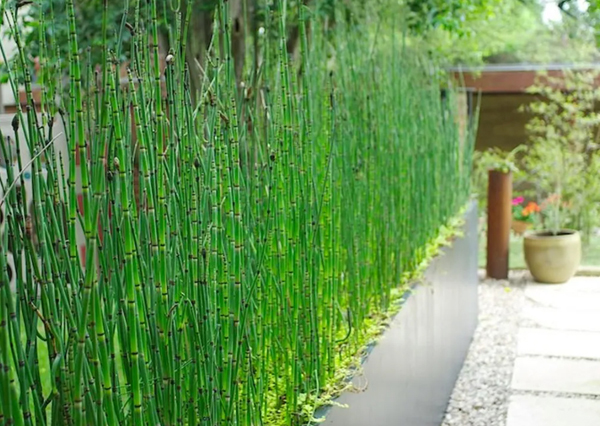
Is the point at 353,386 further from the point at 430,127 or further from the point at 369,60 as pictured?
the point at 430,127

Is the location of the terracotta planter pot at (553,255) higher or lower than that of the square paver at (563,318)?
higher

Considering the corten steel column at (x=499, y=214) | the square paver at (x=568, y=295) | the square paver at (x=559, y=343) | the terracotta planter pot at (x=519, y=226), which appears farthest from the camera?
the terracotta planter pot at (x=519, y=226)

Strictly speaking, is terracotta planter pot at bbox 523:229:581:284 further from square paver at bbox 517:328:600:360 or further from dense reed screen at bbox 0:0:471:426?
dense reed screen at bbox 0:0:471:426

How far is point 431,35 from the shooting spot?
475 centimetres

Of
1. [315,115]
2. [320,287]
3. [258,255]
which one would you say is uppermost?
[315,115]

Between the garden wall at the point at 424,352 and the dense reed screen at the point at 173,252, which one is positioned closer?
the dense reed screen at the point at 173,252

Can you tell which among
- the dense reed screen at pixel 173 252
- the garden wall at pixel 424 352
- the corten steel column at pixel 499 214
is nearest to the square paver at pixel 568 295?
the corten steel column at pixel 499 214

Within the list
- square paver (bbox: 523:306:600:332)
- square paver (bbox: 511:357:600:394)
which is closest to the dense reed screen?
square paver (bbox: 511:357:600:394)

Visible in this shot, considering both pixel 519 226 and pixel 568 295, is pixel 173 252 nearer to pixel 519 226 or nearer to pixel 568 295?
pixel 568 295

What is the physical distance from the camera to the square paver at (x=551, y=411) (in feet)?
8.23

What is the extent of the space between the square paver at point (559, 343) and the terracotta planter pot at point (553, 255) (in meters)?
0.83

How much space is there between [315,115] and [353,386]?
0.72m

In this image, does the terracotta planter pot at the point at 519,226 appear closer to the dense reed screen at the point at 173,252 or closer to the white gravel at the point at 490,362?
the white gravel at the point at 490,362

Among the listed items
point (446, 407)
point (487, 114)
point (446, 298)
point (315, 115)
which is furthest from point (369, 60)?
point (487, 114)
